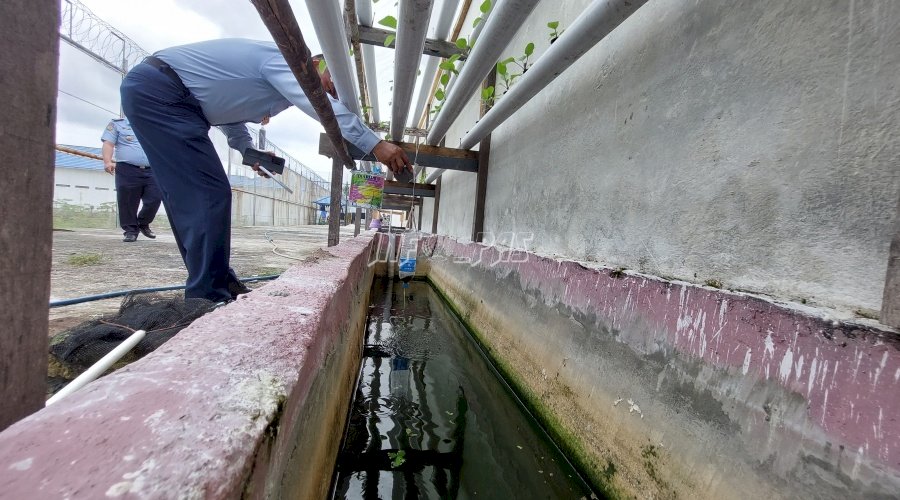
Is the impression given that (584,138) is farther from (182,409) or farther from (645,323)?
(182,409)

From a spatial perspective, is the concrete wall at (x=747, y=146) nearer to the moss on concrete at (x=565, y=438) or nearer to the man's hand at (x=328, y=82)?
the moss on concrete at (x=565, y=438)

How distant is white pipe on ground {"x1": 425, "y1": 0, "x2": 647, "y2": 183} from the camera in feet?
4.49

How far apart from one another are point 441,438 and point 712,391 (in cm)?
112

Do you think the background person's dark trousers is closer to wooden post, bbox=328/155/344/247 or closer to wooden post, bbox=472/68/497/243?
wooden post, bbox=328/155/344/247

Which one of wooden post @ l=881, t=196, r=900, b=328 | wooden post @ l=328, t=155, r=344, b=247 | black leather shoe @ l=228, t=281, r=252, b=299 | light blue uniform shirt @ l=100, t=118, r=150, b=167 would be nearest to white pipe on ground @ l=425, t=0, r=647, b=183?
wooden post @ l=881, t=196, r=900, b=328

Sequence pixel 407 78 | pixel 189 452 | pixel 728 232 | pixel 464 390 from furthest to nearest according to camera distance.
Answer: pixel 407 78, pixel 464 390, pixel 728 232, pixel 189 452

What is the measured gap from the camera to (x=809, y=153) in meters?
0.99

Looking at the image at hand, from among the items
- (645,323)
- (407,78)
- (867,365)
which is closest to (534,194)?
(407,78)

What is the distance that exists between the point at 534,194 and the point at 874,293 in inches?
84.3

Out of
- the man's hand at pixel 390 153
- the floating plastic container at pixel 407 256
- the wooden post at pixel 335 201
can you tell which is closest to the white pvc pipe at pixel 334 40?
the man's hand at pixel 390 153

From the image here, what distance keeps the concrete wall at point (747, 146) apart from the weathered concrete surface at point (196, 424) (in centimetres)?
128

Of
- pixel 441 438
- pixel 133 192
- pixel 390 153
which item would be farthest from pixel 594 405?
pixel 133 192

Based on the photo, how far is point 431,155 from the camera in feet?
11.8

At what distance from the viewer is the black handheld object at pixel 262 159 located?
2.80 meters
